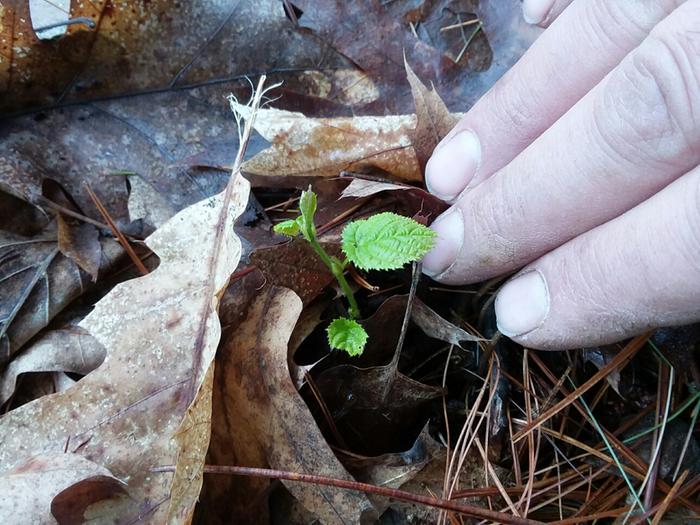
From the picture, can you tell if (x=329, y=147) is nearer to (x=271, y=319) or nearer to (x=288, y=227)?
(x=288, y=227)

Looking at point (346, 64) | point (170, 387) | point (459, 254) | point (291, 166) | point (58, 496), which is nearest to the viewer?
point (58, 496)

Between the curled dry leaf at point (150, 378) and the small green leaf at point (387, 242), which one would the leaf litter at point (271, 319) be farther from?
the small green leaf at point (387, 242)

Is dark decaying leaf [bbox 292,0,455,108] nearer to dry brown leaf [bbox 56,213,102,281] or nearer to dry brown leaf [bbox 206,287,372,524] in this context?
dry brown leaf [bbox 206,287,372,524]

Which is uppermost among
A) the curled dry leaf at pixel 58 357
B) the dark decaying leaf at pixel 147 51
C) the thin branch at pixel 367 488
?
the dark decaying leaf at pixel 147 51

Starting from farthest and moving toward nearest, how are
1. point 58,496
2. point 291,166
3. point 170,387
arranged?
point 291,166 → point 170,387 → point 58,496

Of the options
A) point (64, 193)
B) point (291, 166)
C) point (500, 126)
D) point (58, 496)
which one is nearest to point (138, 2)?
point (64, 193)

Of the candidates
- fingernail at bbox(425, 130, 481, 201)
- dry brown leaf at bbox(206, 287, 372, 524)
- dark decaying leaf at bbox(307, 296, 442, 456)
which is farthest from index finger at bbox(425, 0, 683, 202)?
dry brown leaf at bbox(206, 287, 372, 524)

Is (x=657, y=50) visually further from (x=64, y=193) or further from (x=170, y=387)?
(x=64, y=193)

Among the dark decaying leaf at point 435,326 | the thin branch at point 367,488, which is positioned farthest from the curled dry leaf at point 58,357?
the dark decaying leaf at point 435,326
